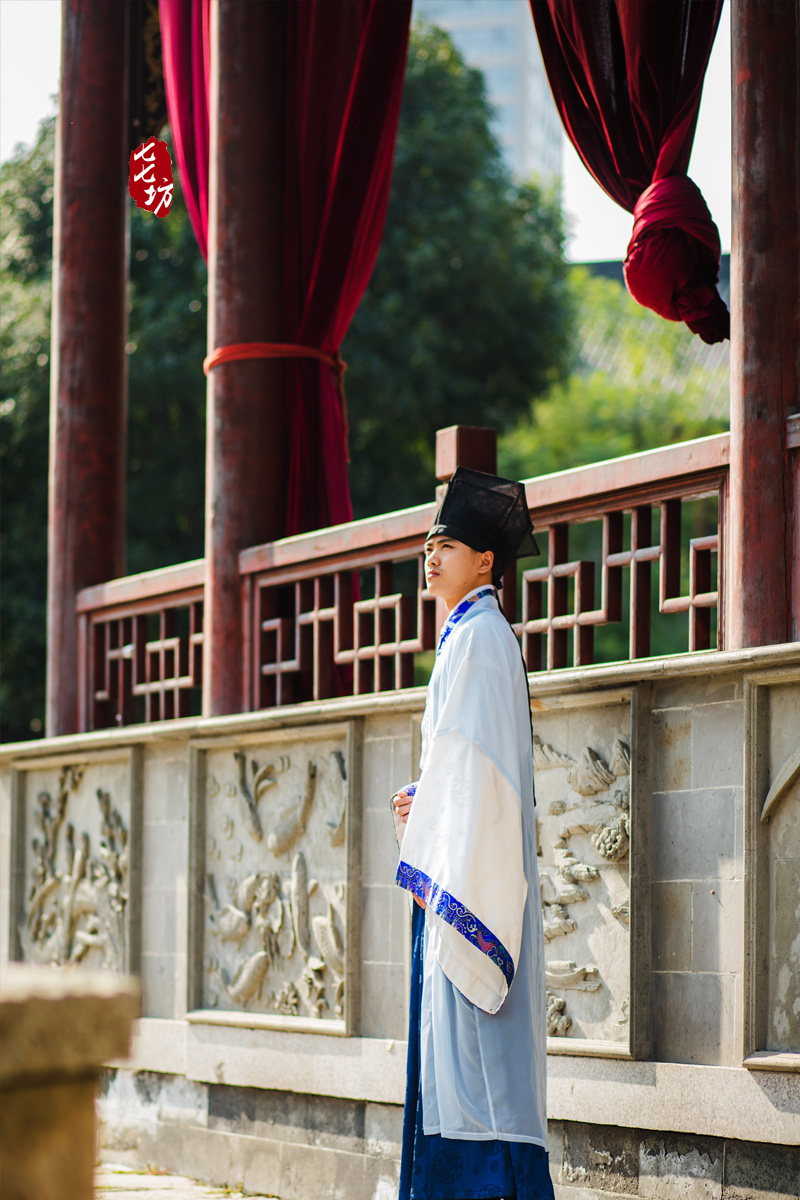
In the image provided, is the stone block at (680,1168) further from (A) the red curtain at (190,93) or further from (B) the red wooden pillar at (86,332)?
(A) the red curtain at (190,93)

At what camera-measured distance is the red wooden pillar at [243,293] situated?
273 inches

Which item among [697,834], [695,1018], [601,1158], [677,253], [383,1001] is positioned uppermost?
[677,253]

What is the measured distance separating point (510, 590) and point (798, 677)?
1469 mm

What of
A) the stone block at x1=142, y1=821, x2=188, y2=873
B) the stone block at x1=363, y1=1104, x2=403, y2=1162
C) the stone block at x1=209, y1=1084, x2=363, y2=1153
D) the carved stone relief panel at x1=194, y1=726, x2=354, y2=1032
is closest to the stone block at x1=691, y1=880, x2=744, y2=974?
the stone block at x1=363, y1=1104, x2=403, y2=1162

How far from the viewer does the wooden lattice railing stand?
4.96 meters

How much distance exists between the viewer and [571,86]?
5.76 m

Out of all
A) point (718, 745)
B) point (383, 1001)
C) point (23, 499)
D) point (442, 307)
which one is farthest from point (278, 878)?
point (442, 307)

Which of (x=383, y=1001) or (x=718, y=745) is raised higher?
(x=718, y=745)

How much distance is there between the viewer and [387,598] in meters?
6.10

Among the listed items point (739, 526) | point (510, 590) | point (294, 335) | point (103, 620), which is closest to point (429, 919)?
point (739, 526)

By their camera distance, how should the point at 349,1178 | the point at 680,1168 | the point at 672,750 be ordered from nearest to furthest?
the point at 680,1168
the point at 672,750
the point at 349,1178

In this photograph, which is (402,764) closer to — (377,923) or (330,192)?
(377,923)

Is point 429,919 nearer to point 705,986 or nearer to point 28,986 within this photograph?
point 705,986

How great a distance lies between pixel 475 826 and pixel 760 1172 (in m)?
1.24
